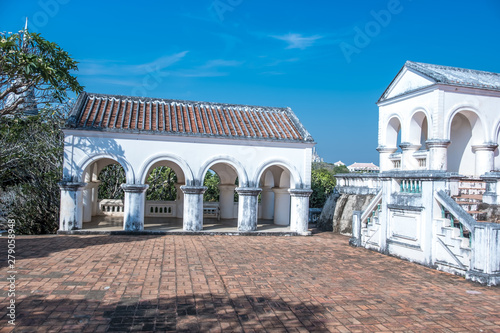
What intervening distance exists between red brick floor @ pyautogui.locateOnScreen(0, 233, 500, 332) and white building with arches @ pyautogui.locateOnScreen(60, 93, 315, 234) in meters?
3.49

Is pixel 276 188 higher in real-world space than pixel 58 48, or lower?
lower

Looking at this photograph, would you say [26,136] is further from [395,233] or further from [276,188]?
[395,233]

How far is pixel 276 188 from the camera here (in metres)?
18.7

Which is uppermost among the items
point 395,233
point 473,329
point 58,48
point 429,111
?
point 58,48

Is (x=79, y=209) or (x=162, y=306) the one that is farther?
(x=79, y=209)

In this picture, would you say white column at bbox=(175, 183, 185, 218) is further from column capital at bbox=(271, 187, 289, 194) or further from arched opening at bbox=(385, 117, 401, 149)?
arched opening at bbox=(385, 117, 401, 149)

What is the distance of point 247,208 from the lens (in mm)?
16031

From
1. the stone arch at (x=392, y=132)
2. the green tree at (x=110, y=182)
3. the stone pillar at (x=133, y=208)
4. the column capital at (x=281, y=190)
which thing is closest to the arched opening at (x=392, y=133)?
the stone arch at (x=392, y=132)

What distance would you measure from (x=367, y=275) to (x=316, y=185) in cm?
1374

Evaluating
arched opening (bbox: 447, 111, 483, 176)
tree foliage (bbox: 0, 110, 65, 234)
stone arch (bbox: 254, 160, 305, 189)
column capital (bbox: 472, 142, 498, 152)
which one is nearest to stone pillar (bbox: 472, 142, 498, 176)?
column capital (bbox: 472, 142, 498, 152)

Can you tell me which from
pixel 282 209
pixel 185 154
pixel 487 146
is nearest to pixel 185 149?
pixel 185 154

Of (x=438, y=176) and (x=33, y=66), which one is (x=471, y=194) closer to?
(x=438, y=176)

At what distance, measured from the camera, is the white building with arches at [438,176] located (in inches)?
363

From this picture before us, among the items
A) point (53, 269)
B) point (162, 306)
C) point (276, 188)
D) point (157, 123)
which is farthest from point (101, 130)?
point (162, 306)
